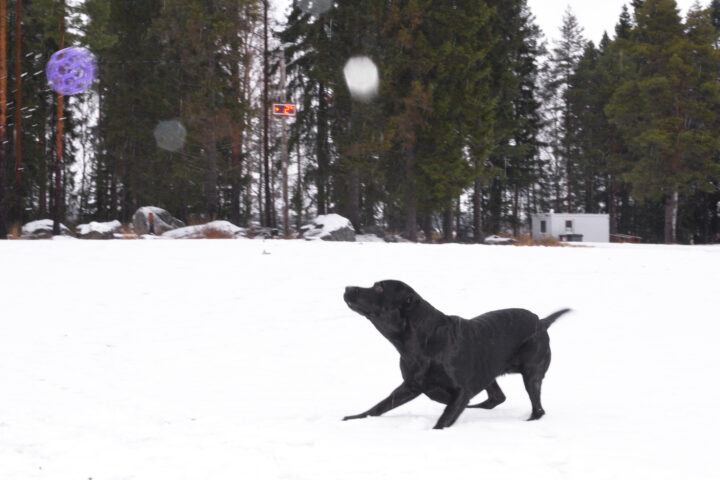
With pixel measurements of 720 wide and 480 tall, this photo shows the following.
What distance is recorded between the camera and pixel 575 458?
3908mm

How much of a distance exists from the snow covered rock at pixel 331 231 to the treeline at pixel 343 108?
2134mm

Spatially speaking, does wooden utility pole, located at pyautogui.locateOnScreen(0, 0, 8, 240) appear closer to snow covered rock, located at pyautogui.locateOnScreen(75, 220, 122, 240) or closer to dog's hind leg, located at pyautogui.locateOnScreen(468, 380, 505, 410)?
snow covered rock, located at pyautogui.locateOnScreen(75, 220, 122, 240)

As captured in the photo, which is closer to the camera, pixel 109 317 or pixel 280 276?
pixel 109 317

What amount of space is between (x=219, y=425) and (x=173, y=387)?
2.07 m

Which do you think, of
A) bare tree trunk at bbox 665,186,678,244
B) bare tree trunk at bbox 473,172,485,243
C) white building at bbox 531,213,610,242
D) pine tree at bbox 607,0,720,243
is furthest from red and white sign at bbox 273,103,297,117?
bare tree trunk at bbox 665,186,678,244

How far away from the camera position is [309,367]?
25.4 feet

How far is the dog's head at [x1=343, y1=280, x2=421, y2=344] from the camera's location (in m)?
4.28

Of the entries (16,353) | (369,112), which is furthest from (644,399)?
(369,112)

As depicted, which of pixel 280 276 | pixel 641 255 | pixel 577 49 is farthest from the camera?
pixel 577 49

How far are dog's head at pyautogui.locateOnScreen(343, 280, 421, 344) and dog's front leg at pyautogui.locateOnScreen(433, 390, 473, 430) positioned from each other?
0.61m

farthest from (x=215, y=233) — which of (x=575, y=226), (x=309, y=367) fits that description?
(x=575, y=226)

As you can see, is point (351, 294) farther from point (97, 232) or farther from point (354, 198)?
point (354, 198)

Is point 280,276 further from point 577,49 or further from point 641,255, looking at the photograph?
Answer: point 577,49

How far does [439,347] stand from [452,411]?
0.49m
